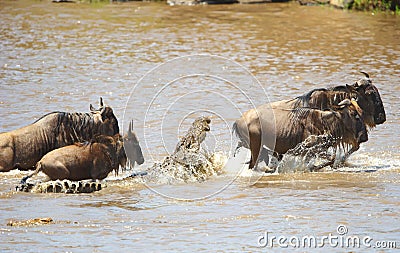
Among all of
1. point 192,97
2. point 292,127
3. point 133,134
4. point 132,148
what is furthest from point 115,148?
point 192,97

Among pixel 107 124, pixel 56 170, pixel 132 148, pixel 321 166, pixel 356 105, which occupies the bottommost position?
pixel 321 166

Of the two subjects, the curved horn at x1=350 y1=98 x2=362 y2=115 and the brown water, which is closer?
the brown water

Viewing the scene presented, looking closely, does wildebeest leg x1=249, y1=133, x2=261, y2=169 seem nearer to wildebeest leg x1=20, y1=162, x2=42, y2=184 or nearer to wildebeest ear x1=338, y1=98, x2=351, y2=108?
wildebeest ear x1=338, y1=98, x2=351, y2=108

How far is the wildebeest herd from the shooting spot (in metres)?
7.99

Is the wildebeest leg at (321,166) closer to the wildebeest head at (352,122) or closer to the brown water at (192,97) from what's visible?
the brown water at (192,97)

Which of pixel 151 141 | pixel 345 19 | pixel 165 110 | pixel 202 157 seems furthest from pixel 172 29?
pixel 202 157

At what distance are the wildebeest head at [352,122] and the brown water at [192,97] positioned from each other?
0.31 metres

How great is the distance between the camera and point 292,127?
8.77 metres

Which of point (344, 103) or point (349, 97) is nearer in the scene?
point (344, 103)

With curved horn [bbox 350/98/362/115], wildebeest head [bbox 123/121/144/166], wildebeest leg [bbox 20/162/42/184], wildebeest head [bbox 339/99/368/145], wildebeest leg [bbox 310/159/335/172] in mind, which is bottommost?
wildebeest leg [bbox 310/159/335/172]
